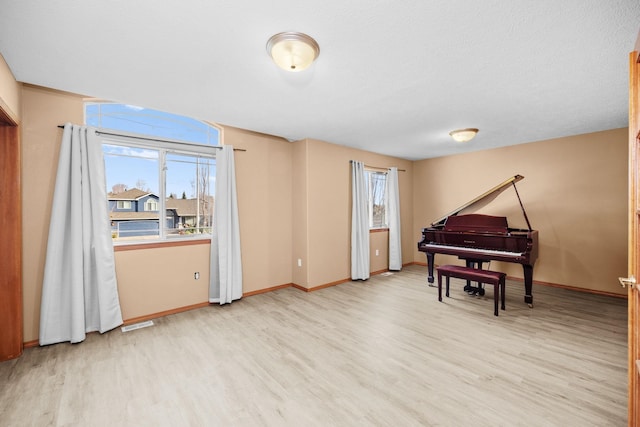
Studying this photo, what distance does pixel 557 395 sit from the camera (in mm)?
1928

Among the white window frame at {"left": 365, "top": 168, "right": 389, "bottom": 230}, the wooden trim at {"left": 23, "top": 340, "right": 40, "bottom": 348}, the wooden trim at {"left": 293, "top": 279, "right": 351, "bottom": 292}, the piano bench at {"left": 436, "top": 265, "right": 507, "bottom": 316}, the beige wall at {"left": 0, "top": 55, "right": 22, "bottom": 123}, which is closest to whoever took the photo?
the beige wall at {"left": 0, "top": 55, "right": 22, "bottom": 123}

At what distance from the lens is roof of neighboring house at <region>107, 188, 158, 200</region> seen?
10.3 ft

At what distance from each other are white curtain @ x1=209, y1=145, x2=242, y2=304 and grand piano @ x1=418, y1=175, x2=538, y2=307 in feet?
10.0

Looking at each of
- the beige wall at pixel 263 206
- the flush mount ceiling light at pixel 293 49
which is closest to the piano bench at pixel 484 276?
the beige wall at pixel 263 206

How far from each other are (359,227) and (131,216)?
3.43 meters

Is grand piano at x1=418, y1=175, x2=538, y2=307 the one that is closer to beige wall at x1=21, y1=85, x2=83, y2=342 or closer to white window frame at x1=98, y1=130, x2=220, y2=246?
white window frame at x1=98, y1=130, x2=220, y2=246

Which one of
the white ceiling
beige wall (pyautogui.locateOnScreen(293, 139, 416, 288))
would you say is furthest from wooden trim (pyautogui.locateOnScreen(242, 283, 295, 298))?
the white ceiling

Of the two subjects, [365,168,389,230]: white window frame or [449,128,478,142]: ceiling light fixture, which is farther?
[365,168,389,230]: white window frame

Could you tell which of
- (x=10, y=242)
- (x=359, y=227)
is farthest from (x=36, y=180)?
(x=359, y=227)

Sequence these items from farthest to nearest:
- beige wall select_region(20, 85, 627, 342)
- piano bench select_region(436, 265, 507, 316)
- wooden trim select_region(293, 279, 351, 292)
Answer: wooden trim select_region(293, 279, 351, 292) < beige wall select_region(20, 85, 627, 342) < piano bench select_region(436, 265, 507, 316)

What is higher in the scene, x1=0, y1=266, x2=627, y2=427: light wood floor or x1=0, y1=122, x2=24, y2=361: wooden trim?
x1=0, y1=122, x2=24, y2=361: wooden trim

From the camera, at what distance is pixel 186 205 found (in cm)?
367

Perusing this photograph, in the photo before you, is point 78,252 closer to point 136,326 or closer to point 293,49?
point 136,326

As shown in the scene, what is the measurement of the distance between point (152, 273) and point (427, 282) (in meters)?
4.20
